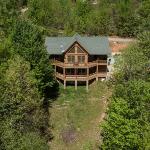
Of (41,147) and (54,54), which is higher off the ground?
(54,54)

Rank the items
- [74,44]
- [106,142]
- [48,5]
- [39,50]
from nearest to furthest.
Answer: [106,142], [39,50], [74,44], [48,5]

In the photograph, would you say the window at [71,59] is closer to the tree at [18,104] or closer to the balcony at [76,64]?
the balcony at [76,64]

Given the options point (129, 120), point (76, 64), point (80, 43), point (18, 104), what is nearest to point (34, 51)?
point (80, 43)

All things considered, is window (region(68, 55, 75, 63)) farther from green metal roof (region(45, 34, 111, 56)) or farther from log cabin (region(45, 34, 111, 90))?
green metal roof (region(45, 34, 111, 56))

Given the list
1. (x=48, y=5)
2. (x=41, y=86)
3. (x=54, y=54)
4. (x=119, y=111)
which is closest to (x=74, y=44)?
(x=54, y=54)

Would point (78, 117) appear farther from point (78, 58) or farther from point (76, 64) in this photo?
point (78, 58)

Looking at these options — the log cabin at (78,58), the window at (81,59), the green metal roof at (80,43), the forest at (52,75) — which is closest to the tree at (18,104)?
the forest at (52,75)

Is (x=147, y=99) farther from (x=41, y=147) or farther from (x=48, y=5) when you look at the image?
(x=48, y=5)

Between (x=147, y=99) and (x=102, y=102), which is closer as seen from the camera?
(x=147, y=99)

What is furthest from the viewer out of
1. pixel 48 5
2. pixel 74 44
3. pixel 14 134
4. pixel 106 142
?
pixel 48 5
